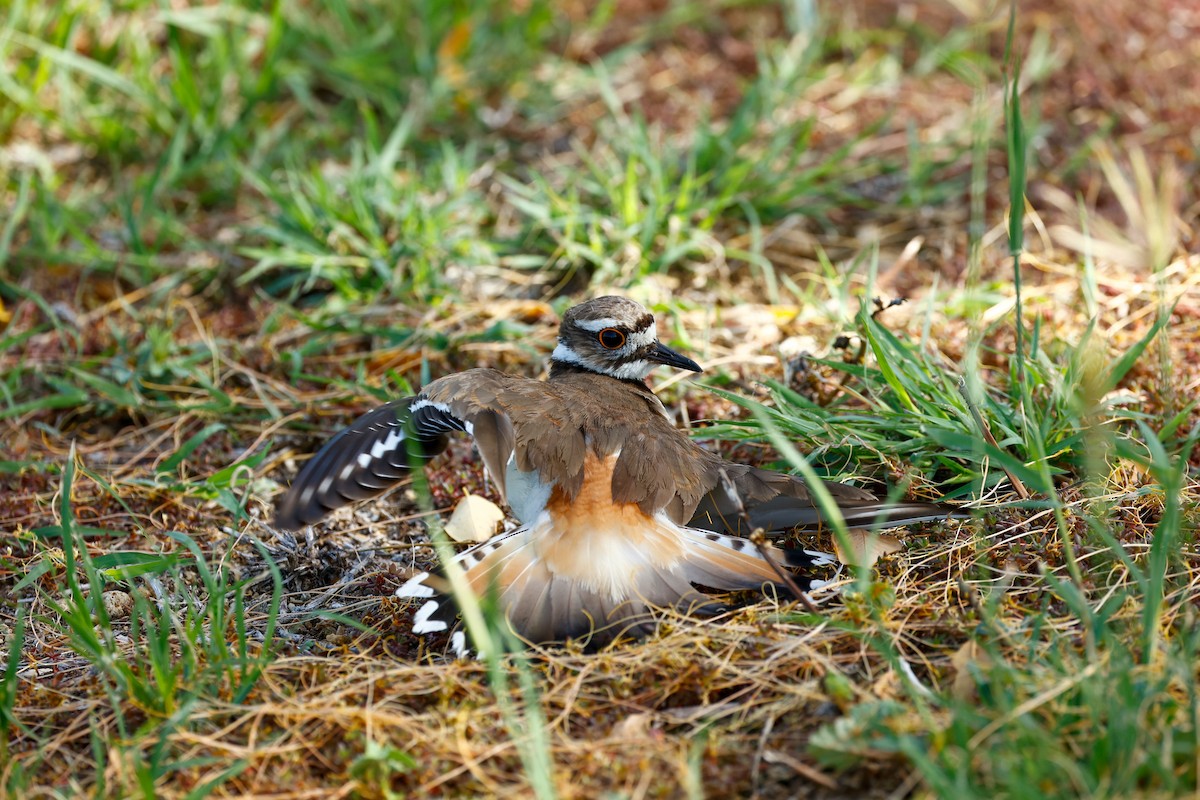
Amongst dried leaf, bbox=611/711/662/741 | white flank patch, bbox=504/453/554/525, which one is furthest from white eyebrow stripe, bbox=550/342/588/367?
dried leaf, bbox=611/711/662/741

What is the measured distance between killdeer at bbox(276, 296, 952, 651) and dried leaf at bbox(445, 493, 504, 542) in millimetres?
301

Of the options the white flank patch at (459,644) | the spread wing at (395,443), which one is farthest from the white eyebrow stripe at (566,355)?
the white flank patch at (459,644)

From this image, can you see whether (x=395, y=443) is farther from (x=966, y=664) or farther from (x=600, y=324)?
(x=966, y=664)

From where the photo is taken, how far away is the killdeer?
376cm

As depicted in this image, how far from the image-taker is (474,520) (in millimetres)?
4492

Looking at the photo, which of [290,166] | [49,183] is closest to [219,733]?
[290,166]

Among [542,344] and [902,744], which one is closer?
[902,744]

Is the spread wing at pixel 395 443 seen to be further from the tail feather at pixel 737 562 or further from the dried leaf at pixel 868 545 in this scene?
the dried leaf at pixel 868 545

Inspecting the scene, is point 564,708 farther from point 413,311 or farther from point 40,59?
point 40,59

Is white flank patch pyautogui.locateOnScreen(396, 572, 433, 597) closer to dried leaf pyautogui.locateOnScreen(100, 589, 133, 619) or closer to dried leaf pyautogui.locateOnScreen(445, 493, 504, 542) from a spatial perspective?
dried leaf pyautogui.locateOnScreen(445, 493, 504, 542)

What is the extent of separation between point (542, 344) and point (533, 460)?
1654 millimetres

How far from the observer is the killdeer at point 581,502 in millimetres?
3758

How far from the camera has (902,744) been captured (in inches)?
109

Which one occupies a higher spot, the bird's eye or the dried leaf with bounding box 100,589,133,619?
the bird's eye
